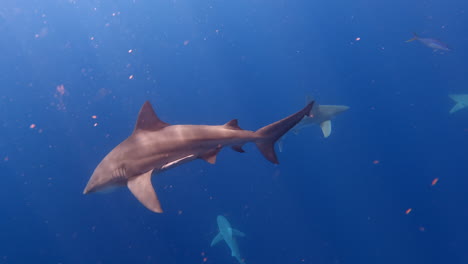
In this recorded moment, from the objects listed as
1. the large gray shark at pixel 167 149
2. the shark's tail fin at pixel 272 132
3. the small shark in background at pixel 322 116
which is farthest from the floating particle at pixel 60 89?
the shark's tail fin at pixel 272 132

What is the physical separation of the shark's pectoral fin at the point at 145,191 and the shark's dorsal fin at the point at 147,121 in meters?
0.70

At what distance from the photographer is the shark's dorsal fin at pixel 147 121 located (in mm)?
4945

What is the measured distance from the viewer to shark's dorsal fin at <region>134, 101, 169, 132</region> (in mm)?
4945

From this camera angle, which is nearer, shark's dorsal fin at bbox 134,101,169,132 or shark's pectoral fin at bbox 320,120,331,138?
shark's dorsal fin at bbox 134,101,169,132

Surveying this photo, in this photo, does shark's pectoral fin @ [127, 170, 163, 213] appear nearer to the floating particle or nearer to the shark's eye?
the shark's eye

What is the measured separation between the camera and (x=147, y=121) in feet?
16.4

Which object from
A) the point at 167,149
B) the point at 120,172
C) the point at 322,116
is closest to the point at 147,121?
the point at 167,149

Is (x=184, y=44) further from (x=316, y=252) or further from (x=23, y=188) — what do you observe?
(x=316, y=252)

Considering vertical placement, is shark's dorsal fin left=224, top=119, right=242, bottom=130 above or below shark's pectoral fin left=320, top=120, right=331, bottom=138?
above

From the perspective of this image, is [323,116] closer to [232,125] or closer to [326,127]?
[326,127]

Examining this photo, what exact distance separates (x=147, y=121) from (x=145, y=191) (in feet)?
3.73

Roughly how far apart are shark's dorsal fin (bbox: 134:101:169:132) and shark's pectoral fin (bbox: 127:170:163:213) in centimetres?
70

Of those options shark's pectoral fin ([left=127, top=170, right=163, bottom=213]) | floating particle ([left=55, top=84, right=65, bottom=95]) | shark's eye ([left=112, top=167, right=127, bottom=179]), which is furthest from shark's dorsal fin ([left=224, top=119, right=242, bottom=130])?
floating particle ([left=55, top=84, right=65, bottom=95])

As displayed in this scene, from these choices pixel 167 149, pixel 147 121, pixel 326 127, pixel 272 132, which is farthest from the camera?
Answer: pixel 326 127
